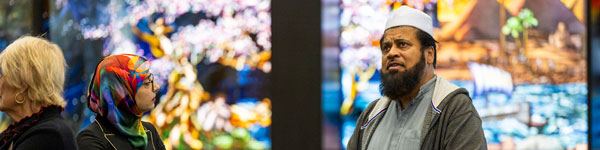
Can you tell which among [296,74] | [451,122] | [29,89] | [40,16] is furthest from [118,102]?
[40,16]

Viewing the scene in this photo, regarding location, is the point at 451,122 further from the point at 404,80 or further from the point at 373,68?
the point at 373,68

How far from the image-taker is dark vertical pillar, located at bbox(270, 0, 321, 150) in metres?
4.76

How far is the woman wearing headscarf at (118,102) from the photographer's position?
8.47ft

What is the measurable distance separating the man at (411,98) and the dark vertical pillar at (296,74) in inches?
75.8

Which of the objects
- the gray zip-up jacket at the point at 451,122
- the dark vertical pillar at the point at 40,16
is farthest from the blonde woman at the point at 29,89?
the dark vertical pillar at the point at 40,16

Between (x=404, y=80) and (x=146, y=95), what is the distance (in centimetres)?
100

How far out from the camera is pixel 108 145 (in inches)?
102

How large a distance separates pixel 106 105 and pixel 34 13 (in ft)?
12.5

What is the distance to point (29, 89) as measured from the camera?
8.09 ft

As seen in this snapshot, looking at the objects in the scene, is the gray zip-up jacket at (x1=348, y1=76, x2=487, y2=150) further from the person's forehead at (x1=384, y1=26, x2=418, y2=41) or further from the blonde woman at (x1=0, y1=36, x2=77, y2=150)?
the blonde woman at (x1=0, y1=36, x2=77, y2=150)

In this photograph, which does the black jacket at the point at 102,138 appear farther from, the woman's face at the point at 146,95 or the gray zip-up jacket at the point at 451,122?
the gray zip-up jacket at the point at 451,122

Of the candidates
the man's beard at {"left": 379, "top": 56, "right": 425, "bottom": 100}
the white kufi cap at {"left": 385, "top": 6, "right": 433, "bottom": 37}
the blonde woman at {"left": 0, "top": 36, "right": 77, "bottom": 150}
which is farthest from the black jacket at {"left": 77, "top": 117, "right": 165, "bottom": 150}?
the white kufi cap at {"left": 385, "top": 6, "right": 433, "bottom": 37}

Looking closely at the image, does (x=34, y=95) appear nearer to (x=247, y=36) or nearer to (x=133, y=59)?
(x=133, y=59)

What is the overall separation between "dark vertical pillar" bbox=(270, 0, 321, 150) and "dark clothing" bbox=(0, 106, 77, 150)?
8.17 feet
